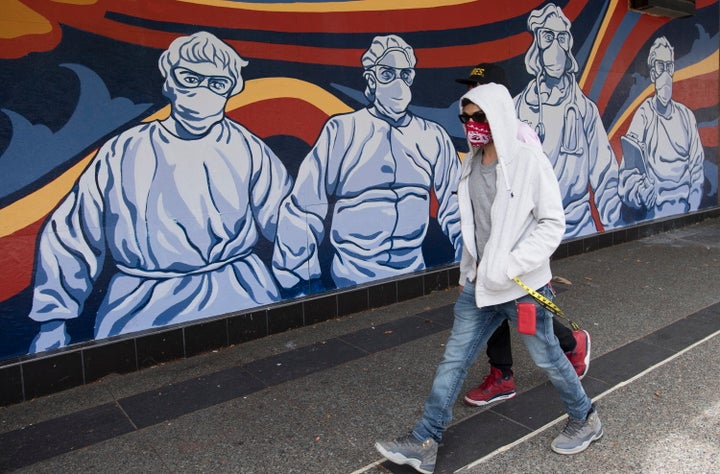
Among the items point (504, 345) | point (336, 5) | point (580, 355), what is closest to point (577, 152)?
point (336, 5)

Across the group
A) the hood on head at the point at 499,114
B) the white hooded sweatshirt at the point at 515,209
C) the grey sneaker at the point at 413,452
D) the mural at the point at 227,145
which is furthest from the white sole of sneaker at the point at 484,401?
the mural at the point at 227,145

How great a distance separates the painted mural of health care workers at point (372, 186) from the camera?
5078 millimetres

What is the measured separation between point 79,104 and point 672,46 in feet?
28.0

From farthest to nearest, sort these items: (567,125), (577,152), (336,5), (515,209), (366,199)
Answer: (577,152) < (567,125) < (366,199) < (336,5) < (515,209)

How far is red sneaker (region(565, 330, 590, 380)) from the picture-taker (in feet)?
12.1

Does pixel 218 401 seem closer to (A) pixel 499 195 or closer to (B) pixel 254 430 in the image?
(B) pixel 254 430

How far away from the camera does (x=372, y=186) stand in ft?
18.0

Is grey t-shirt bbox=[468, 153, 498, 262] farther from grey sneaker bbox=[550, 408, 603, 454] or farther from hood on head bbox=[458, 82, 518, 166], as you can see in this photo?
grey sneaker bbox=[550, 408, 603, 454]

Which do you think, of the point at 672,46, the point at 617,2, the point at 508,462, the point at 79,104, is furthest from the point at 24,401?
the point at 672,46

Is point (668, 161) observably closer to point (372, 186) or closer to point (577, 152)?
point (577, 152)

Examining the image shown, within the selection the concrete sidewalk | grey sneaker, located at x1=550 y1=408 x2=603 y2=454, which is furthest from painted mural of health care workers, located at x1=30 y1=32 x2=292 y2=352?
grey sneaker, located at x1=550 y1=408 x2=603 y2=454

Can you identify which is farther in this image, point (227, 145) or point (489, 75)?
point (227, 145)

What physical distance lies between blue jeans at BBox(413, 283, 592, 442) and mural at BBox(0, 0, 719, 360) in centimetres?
233

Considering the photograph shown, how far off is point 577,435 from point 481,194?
51.6 inches
